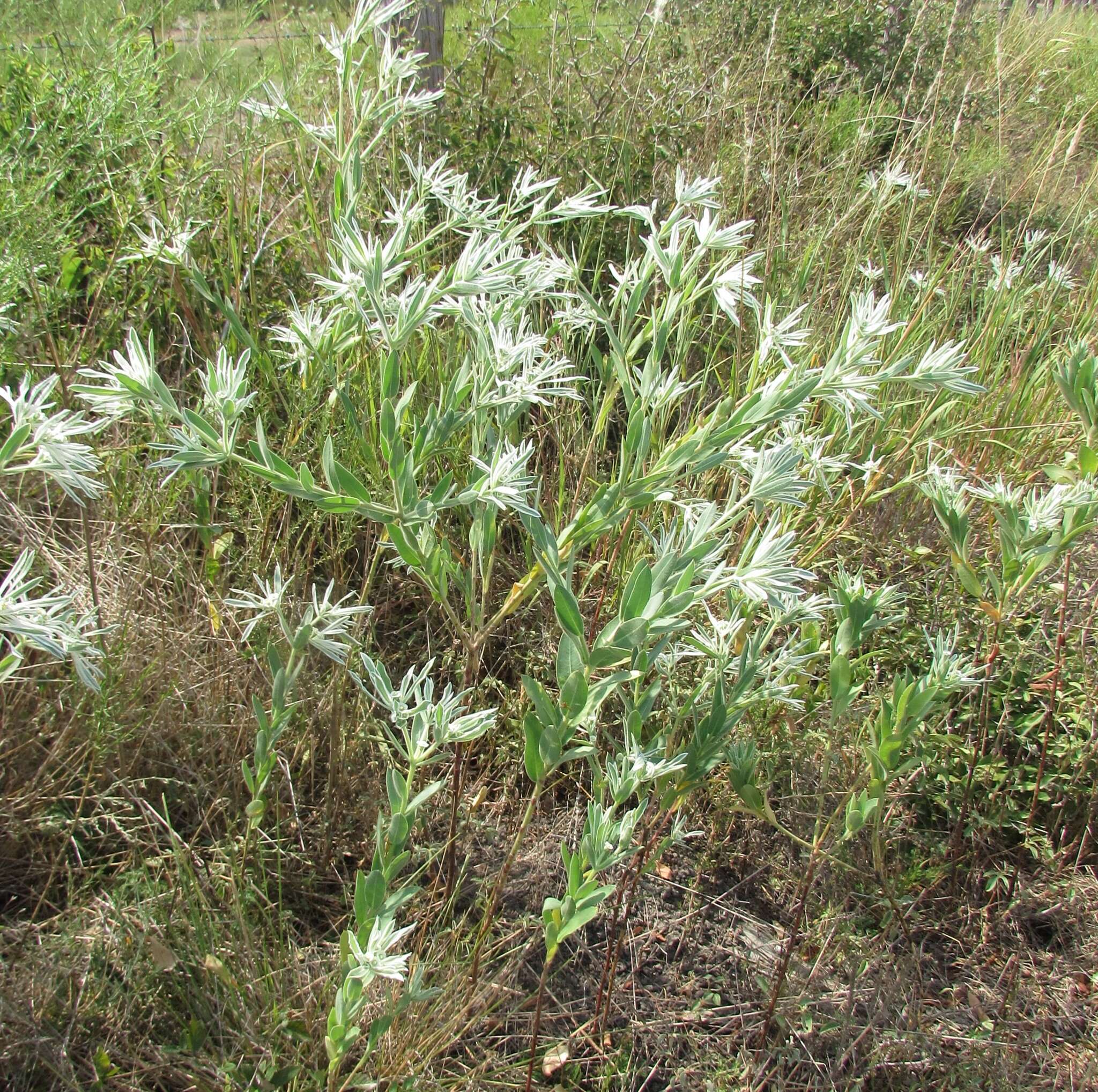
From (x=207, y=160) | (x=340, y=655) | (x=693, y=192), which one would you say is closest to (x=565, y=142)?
(x=207, y=160)

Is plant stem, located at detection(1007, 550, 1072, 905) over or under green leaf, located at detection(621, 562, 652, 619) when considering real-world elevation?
under

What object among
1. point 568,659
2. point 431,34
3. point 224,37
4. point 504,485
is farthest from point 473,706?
point 224,37

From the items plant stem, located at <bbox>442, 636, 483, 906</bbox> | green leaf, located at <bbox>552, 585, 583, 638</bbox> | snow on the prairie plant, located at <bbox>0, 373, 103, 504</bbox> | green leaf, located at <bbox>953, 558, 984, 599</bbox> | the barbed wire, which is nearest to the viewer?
snow on the prairie plant, located at <bbox>0, 373, 103, 504</bbox>

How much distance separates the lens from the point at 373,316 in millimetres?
1611

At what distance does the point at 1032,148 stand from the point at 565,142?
351 cm

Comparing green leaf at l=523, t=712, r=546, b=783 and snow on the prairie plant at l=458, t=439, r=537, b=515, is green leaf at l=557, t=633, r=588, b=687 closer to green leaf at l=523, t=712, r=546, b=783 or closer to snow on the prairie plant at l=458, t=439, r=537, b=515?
green leaf at l=523, t=712, r=546, b=783

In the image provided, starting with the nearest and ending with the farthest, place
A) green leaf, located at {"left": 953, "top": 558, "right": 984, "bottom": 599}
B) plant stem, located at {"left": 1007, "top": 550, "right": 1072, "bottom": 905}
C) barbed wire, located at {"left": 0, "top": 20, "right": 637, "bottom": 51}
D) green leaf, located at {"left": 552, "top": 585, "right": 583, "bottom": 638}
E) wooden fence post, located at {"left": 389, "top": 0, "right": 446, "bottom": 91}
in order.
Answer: green leaf, located at {"left": 552, "top": 585, "right": 583, "bottom": 638}
green leaf, located at {"left": 953, "top": 558, "right": 984, "bottom": 599}
plant stem, located at {"left": 1007, "top": 550, "right": 1072, "bottom": 905}
barbed wire, located at {"left": 0, "top": 20, "right": 637, "bottom": 51}
wooden fence post, located at {"left": 389, "top": 0, "right": 446, "bottom": 91}

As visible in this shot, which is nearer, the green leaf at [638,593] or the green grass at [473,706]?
the green leaf at [638,593]

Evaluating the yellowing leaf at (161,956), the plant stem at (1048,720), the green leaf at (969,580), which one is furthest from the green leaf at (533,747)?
the plant stem at (1048,720)

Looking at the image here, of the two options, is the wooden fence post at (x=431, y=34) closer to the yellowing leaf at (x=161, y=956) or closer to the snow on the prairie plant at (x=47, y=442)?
the snow on the prairie plant at (x=47, y=442)

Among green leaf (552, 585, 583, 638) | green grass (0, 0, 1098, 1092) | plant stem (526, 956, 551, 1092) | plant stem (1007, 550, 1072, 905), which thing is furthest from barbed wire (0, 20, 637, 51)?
plant stem (526, 956, 551, 1092)

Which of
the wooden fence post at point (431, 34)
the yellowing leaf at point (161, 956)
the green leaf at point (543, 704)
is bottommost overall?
the yellowing leaf at point (161, 956)

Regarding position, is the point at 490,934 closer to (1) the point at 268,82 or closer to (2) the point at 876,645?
(2) the point at 876,645

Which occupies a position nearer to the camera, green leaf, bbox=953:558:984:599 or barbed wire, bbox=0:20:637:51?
green leaf, bbox=953:558:984:599
